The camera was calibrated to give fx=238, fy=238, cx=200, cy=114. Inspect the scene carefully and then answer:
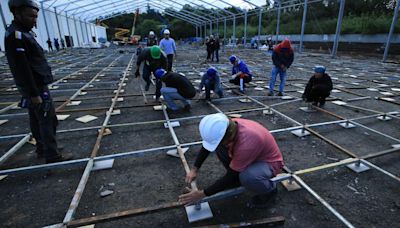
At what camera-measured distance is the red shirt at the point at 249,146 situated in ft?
5.21

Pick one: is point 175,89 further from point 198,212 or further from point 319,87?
point 198,212

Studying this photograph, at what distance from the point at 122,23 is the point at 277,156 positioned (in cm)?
5818

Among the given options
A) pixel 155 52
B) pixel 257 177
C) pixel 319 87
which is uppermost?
pixel 155 52

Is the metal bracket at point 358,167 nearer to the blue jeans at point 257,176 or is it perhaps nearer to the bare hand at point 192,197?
the blue jeans at point 257,176

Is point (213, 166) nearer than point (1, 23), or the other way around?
point (213, 166)

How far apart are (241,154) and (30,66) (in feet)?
6.34

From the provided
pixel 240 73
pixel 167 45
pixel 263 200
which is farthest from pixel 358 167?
pixel 167 45

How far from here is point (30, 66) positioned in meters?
2.06

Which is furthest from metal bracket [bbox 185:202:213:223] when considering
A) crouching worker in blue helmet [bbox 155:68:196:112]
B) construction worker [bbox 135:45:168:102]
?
construction worker [bbox 135:45:168:102]

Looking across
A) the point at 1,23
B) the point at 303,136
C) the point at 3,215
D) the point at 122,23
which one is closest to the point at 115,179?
the point at 3,215

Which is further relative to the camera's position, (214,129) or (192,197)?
(192,197)

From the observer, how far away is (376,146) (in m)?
2.89

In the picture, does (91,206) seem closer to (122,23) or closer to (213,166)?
(213,166)

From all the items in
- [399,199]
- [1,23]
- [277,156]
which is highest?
[1,23]
